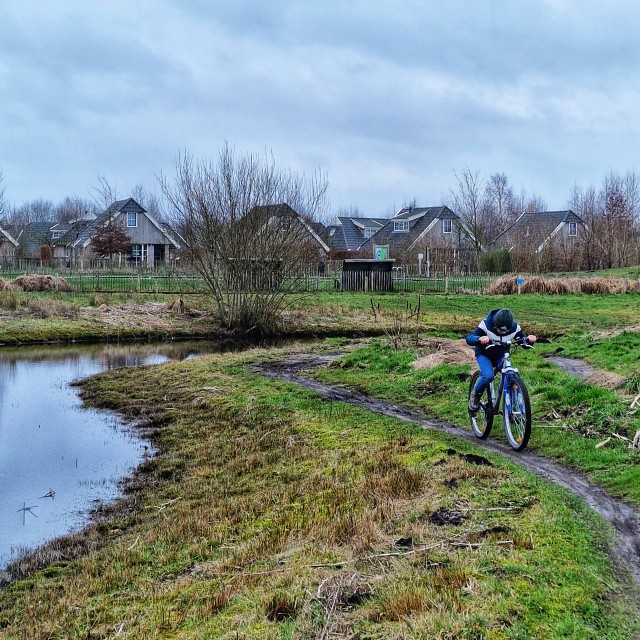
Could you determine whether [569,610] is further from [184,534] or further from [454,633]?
[184,534]

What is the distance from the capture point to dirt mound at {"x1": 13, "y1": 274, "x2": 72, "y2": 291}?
1478 inches

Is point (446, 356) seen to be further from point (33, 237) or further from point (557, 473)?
point (33, 237)

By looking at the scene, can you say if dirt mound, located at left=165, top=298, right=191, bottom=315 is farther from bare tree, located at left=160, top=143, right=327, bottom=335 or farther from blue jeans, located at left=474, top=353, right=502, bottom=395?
blue jeans, located at left=474, top=353, right=502, bottom=395

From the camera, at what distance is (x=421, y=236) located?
6988cm

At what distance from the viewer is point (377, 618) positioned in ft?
16.5

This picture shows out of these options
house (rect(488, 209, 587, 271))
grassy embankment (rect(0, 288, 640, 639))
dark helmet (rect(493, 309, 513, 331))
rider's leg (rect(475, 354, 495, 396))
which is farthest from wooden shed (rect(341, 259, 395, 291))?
dark helmet (rect(493, 309, 513, 331))

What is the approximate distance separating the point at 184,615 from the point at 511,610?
2.47 meters

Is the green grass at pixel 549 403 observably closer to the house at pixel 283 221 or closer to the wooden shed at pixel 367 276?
the house at pixel 283 221

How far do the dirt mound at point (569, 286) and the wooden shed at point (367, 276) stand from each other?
20.6ft

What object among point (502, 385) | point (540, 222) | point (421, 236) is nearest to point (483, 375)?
point (502, 385)

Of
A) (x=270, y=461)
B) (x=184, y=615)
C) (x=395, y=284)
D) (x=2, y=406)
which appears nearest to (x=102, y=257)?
(x=395, y=284)

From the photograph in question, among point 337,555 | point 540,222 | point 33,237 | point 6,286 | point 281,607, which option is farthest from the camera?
point 33,237

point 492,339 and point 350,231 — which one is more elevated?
point 350,231

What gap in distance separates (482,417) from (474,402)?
24 cm
